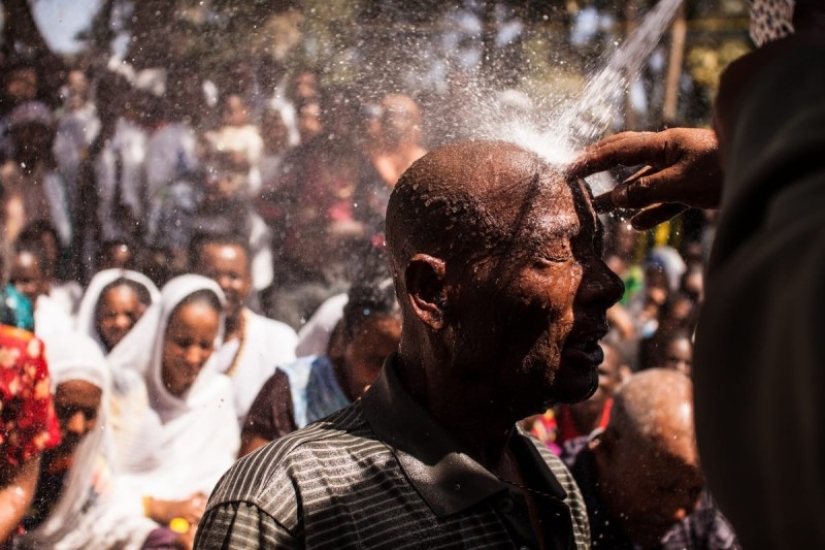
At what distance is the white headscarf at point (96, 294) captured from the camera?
470cm

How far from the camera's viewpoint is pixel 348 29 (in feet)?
14.8

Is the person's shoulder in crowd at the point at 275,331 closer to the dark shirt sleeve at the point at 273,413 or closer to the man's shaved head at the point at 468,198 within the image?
the dark shirt sleeve at the point at 273,413

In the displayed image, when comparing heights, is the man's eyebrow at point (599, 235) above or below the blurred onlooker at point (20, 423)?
above

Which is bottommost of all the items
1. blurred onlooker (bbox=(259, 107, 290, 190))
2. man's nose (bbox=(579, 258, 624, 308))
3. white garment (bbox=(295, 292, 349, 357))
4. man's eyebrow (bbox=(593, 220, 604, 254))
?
white garment (bbox=(295, 292, 349, 357))

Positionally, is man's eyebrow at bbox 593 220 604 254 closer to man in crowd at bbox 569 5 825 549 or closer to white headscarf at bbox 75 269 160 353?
man in crowd at bbox 569 5 825 549

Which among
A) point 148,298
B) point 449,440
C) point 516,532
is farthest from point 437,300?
point 148,298

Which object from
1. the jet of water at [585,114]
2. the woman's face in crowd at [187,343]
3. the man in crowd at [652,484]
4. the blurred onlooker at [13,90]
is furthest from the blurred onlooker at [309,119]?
the man in crowd at [652,484]

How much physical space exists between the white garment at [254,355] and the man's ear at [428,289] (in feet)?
8.68

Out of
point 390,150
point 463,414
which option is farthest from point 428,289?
point 390,150

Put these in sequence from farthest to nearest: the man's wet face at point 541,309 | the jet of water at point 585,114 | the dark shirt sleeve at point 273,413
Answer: the dark shirt sleeve at point 273,413
the jet of water at point 585,114
the man's wet face at point 541,309

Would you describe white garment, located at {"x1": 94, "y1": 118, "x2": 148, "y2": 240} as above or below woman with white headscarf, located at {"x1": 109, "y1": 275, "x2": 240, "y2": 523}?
above

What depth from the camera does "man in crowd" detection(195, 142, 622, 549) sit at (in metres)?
2.08

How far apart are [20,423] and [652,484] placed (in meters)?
2.56

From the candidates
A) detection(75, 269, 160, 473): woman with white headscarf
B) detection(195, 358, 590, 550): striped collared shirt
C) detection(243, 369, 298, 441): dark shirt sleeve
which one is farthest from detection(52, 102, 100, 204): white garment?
detection(195, 358, 590, 550): striped collared shirt
